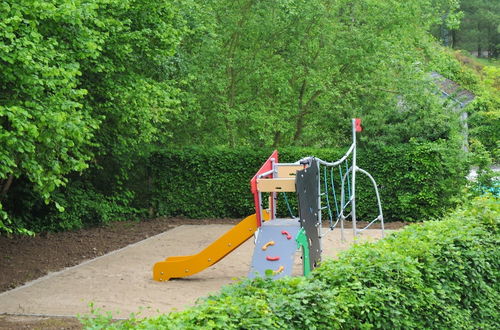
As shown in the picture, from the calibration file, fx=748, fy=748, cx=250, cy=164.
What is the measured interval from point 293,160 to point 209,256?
7052 mm

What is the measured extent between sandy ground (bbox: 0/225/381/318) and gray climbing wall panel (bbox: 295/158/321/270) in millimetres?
→ 578

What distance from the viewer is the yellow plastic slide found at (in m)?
10.8

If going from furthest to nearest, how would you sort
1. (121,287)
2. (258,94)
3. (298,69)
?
(258,94) → (298,69) → (121,287)

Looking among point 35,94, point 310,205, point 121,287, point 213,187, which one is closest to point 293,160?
point 213,187

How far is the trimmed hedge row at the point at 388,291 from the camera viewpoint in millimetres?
4762

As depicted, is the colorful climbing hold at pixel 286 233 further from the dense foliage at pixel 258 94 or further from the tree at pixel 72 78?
the dense foliage at pixel 258 94

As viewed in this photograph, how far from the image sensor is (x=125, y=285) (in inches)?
432

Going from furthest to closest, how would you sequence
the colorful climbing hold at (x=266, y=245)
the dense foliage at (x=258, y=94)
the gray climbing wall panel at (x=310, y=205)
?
the dense foliage at (x=258, y=94) → the gray climbing wall panel at (x=310, y=205) → the colorful climbing hold at (x=266, y=245)

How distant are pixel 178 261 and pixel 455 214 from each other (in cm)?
427

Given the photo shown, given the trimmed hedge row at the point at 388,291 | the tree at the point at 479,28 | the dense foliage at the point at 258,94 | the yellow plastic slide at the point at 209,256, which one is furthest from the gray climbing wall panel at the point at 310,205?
the tree at the point at 479,28

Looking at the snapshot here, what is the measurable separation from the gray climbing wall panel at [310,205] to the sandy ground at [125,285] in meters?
0.58

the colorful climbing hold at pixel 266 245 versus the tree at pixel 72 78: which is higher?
the tree at pixel 72 78

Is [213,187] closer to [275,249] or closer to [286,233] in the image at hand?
[286,233]

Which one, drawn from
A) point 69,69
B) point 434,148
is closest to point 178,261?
point 69,69
